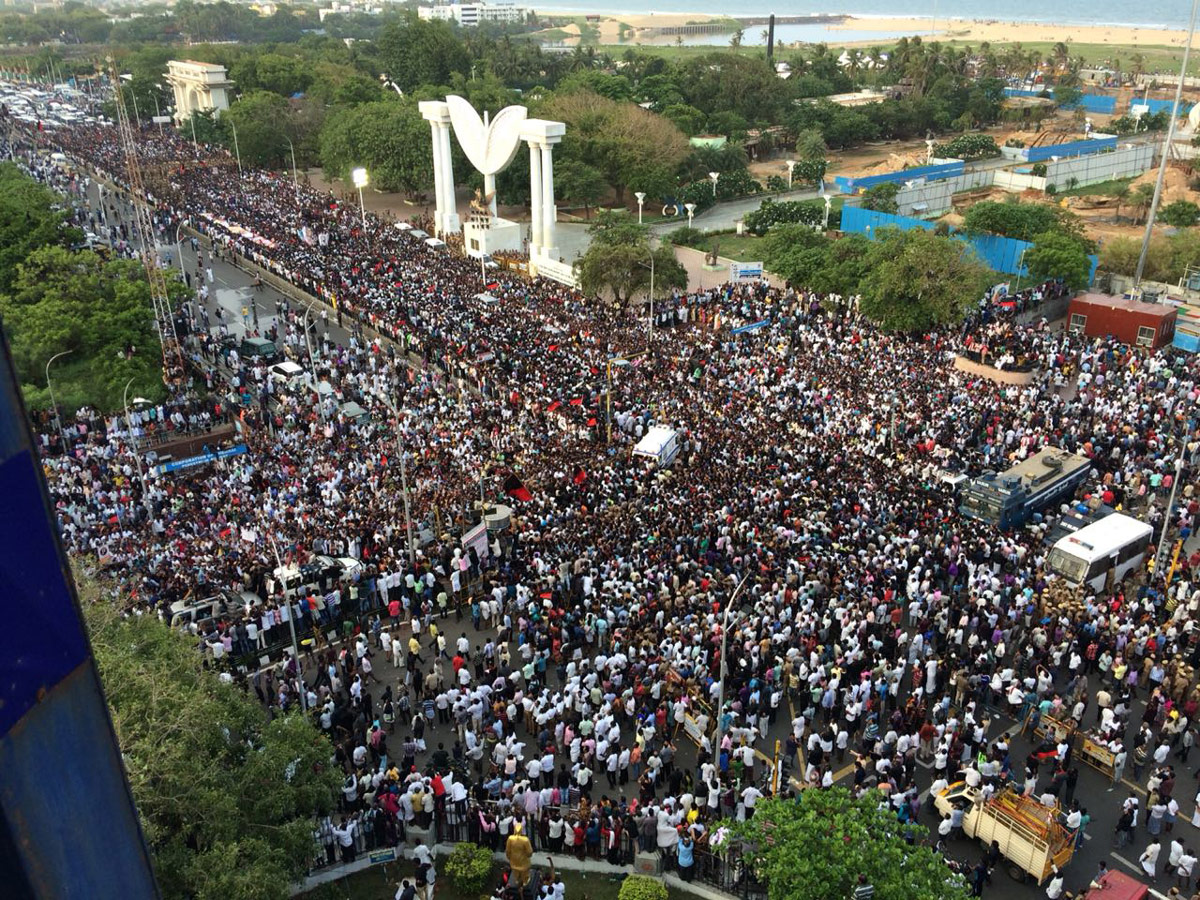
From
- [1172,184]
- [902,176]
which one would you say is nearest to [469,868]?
[902,176]

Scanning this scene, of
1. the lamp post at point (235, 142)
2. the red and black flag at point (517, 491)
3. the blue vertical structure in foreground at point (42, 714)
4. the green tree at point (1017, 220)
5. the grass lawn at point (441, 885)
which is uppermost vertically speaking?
the blue vertical structure in foreground at point (42, 714)

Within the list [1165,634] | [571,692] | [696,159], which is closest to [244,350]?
[571,692]

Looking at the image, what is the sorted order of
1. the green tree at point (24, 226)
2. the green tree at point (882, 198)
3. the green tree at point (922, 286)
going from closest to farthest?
1. the green tree at point (922, 286)
2. the green tree at point (24, 226)
3. the green tree at point (882, 198)

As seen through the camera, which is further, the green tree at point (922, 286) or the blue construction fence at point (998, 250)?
the blue construction fence at point (998, 250)

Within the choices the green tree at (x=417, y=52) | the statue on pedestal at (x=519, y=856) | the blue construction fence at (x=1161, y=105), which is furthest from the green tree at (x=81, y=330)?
the blue construction fence at (x=1161, y=105)

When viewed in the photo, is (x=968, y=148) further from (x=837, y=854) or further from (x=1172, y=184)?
(x=837, y=854)

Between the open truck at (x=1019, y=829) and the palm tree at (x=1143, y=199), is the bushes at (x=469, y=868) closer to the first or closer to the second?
the open truck at (x=1019, y=829)
